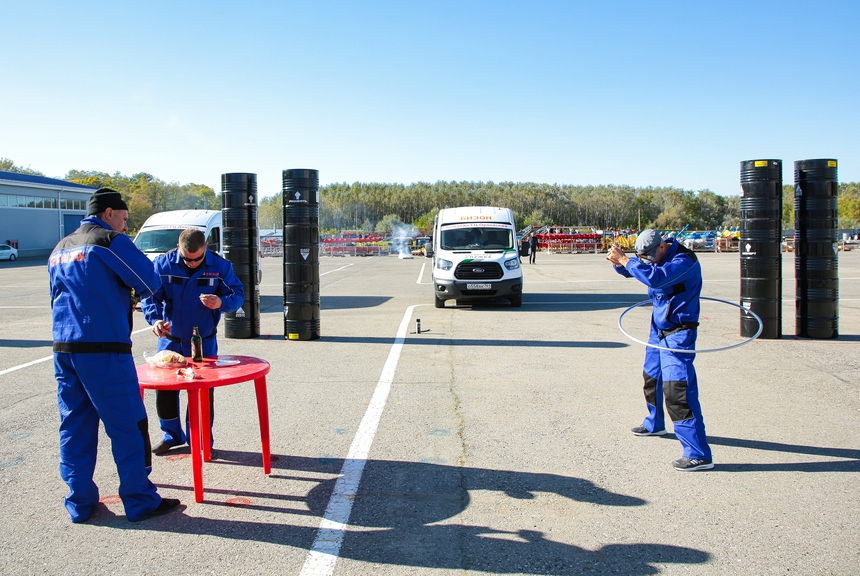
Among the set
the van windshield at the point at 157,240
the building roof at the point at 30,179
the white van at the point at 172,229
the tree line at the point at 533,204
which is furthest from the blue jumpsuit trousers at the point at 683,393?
the tree line at the point at 533,204

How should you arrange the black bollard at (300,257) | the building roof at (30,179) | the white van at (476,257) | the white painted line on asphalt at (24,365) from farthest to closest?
the building roof at (30,179)
the white van at (476,257)
the black bollard at (300,257)
the white painted line on asphalt at (24,365)

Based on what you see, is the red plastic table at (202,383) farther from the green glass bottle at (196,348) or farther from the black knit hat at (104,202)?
the black knit hat at (104,202)

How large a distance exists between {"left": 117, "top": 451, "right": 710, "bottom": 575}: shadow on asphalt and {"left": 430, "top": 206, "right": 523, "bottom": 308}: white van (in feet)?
35.5

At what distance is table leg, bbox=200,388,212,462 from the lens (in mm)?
5320

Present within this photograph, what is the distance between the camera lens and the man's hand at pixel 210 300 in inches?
205

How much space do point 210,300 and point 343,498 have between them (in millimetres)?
1851

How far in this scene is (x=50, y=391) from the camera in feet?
25.5

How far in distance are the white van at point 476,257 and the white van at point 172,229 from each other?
4894mm

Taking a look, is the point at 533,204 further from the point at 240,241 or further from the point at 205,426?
the point at 205,426

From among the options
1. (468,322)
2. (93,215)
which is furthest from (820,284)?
(93,215)

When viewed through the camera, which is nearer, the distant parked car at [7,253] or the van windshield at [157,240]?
the van windshield at [157,240]

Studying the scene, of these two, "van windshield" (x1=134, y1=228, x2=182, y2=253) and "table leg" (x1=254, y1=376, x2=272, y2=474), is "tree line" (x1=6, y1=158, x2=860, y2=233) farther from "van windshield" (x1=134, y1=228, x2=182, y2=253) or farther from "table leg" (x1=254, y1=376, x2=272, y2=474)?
"table leg" (x1=254, y1=376, x2=272, y2=474)

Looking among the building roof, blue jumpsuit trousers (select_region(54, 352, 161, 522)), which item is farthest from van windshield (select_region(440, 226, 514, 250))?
the building roof

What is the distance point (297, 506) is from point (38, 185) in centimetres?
6763
